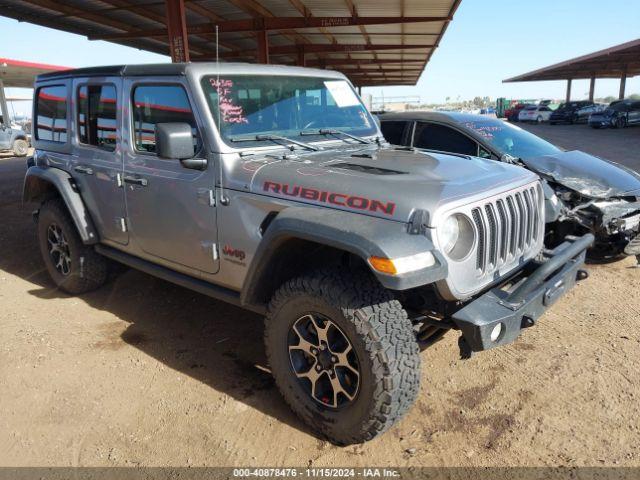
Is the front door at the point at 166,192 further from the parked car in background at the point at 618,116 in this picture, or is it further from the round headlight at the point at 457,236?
the parked car in background at the point at 618,116

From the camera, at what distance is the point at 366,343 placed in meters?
2.44

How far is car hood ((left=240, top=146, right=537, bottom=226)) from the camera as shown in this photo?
2.54m

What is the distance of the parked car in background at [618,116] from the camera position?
2619 cm

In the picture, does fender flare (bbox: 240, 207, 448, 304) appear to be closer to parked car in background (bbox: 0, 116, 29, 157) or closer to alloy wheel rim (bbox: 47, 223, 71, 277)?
alloy wheel rim (bbox: 47, 223, 71, 277)

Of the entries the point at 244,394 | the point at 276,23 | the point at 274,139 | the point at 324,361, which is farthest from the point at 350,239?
the point at 276,23

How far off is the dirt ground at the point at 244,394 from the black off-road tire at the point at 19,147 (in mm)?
18498

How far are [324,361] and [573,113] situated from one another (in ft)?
114

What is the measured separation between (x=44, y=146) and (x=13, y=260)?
1.93 meters

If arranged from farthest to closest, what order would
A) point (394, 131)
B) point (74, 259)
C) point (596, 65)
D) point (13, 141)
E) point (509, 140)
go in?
1. point (596, 65)
2. point (13, 141)
3. point (394, 131)
4. point (509, 140)
5. point (74, 259)

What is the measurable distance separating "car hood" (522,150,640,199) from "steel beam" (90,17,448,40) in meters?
7.75

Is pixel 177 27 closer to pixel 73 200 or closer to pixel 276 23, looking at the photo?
pixel 276 23

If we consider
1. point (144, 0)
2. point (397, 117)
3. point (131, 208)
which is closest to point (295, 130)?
point (131, 208)

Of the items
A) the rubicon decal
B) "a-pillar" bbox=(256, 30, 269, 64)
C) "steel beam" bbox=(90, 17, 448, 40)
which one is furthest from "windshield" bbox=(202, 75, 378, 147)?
"a-pillar" bbox=(256, 30, 269, 64)

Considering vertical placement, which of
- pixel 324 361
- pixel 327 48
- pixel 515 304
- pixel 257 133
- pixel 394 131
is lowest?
pixel 324 361
